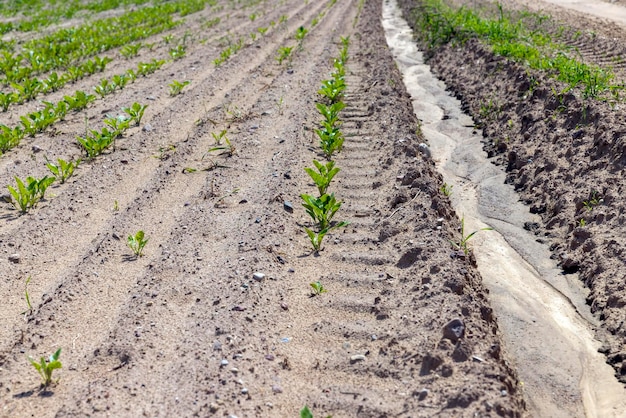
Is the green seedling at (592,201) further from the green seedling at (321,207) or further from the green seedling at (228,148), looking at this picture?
the green seedling at (228,148)

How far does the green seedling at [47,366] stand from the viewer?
339 centimetres

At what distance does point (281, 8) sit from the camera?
69.1 ft

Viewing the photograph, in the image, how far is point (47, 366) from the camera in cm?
340

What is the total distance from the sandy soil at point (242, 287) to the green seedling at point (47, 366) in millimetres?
83

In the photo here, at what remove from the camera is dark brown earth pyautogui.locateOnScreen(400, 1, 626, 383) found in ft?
15.0

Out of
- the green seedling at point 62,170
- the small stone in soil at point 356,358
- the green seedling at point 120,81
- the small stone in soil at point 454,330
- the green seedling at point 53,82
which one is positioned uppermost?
the small stone in soil at point 454,330

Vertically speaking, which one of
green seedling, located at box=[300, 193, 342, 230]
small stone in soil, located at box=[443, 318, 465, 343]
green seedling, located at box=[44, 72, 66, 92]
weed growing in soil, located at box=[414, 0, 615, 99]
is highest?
weed growing in soil, located at box=[414, 0, 615, 99]

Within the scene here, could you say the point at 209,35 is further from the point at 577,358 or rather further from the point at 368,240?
the point at 577,358

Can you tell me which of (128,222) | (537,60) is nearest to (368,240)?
(128,222)

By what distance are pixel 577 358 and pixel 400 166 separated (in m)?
2.69

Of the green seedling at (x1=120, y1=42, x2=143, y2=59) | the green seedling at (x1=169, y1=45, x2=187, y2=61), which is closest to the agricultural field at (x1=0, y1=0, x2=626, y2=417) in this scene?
the green seedling at (x1=169, y1=45, x2=187, y2=61)

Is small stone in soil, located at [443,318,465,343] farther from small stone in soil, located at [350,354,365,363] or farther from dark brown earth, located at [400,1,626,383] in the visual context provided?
dark brown earth, located at [400,1,626,383]

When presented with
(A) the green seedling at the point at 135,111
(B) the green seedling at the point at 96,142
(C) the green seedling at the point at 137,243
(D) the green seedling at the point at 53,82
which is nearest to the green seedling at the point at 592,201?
(C) the green seedling at the point at 137,243

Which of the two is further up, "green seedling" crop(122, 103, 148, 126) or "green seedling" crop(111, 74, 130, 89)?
"green seedling" crop(122, 103, 148, 126)
